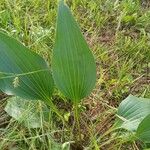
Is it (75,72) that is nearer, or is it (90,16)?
(75,72)

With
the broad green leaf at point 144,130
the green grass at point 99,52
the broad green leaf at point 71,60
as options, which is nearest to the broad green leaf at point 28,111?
the green grass at point 99,52

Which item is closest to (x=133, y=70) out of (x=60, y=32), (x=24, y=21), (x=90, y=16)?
(x=90, y=16)

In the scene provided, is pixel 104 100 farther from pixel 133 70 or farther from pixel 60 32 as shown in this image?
pixel 60 32

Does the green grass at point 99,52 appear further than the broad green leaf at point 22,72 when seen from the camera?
Yes

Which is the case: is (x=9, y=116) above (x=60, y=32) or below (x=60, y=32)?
below

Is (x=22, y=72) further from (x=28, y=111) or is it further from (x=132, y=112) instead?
(x=132, y=112)

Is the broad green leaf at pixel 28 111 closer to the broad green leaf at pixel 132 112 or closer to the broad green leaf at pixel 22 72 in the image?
the broad green leaf at pixel 22 72

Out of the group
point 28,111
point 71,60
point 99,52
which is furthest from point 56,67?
point 99,52
